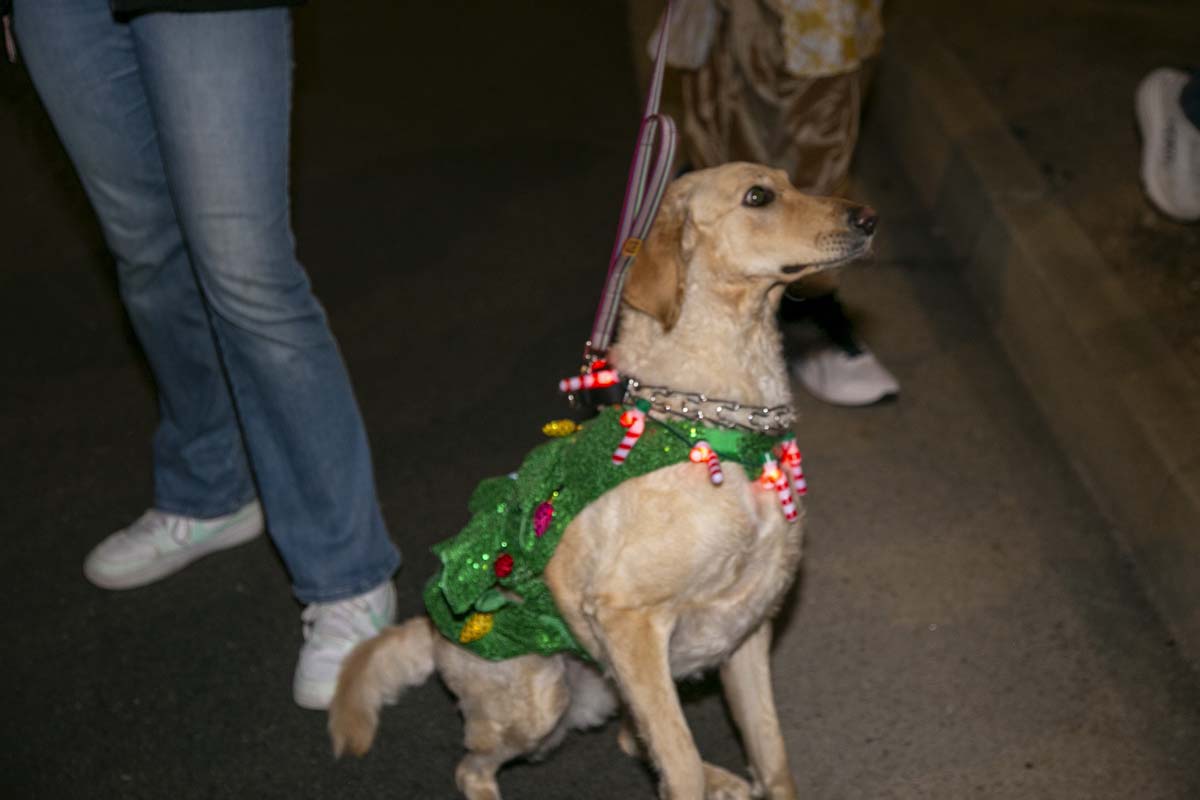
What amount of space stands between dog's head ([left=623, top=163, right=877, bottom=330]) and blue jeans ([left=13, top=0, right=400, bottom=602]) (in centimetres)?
86

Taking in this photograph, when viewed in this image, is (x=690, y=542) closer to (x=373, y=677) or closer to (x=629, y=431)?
(x=629, y=431)

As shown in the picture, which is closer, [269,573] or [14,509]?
[269,573]

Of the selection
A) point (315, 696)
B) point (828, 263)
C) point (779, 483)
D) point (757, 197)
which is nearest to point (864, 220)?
point (828, 263)

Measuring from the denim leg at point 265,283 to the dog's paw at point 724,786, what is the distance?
107 cm

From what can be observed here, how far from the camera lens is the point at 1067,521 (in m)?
3.90

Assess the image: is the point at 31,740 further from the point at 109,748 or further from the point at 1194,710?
the point at 1194,710

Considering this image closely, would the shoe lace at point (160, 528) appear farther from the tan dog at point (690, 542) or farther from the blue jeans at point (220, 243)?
the tan dog at point (690, 542)

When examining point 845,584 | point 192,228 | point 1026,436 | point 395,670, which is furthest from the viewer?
point 1026,436

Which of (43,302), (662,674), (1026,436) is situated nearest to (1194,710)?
(1026,436)

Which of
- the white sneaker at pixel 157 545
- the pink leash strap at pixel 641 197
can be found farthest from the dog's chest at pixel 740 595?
the white sneaker at pixel 157 545

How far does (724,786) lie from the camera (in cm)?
297

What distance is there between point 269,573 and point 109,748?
73 cm

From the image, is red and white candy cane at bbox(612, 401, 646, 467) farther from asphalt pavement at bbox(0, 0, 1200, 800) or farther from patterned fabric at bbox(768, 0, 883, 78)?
patterned fabric at bbox(768, 0, 883, 78)

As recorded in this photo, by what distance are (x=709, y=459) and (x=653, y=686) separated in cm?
47
